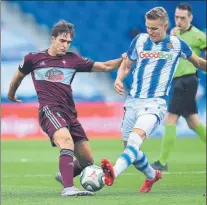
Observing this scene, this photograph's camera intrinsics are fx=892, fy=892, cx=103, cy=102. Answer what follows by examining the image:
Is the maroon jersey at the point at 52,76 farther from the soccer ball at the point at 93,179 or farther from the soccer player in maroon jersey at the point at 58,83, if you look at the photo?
the soccer ball at the point at 93,179

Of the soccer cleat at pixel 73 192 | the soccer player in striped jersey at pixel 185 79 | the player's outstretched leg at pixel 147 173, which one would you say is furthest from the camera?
the soccer player in striped jersey at pixel 185 79

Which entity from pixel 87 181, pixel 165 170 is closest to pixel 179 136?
pixel 165 170

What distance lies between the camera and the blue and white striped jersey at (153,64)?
8.83 meters

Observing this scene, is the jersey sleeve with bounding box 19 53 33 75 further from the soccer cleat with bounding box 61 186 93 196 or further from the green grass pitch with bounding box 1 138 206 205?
the soccer cleat with bounding box 61 186 93 196

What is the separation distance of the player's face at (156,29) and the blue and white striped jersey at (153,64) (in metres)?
0.08

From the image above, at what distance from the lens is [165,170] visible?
11.6m

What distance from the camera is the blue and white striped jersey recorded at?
883cm

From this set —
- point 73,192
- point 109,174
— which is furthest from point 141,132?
point 73,192

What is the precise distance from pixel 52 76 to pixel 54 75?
22 mm

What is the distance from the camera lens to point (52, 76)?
29.0 ft

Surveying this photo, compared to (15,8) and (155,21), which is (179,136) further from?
(155,21)

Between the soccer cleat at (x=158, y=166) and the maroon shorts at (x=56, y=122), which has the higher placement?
the maroon shorts at (x=56, y=122)

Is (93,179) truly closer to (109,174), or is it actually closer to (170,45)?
(109,174)

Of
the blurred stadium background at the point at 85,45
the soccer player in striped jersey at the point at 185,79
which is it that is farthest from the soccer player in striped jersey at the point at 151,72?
the blurred stadium background at the point at 85,45
